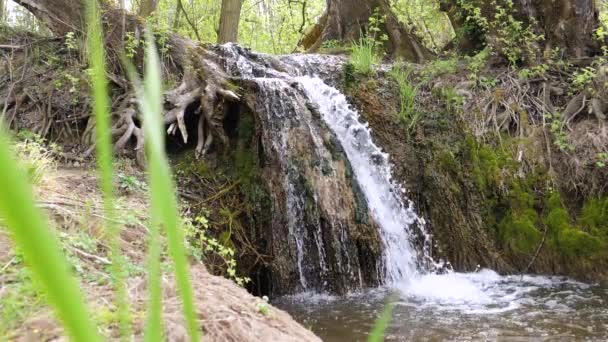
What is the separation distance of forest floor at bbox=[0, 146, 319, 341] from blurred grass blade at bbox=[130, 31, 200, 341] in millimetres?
958

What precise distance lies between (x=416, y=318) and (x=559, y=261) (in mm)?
2309

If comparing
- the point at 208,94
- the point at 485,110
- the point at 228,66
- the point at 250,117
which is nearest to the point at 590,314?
the point at 485,110

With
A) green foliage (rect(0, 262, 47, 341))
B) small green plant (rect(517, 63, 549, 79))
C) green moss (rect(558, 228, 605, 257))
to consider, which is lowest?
green moss (rect(558, 228, 605, 257))

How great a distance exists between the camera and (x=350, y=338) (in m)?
3.96

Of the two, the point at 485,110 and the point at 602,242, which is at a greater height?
the point at 485,110

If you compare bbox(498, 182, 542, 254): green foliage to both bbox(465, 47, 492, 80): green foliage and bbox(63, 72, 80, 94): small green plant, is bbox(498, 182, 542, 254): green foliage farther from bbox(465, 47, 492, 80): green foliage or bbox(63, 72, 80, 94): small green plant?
bbox(63, 72, 80, 94): small green plant

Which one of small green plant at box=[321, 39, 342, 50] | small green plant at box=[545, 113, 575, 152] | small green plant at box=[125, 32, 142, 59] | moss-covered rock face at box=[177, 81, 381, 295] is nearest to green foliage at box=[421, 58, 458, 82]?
small green plant at box=[545, 113, 575, 152]

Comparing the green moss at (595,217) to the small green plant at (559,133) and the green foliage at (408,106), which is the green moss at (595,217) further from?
the green foliage at (408,106)

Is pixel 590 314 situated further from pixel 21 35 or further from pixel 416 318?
pixel 21 35

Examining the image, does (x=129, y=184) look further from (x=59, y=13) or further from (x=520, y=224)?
(x=520, y=224)

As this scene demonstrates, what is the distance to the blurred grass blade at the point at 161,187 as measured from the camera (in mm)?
318

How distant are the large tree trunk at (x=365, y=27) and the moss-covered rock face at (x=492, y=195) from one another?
3215 mm

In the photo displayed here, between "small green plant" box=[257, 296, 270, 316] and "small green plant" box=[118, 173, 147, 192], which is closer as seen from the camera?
"small green plant" box=[257, 296, 270, 316]

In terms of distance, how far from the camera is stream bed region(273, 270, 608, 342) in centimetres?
399
